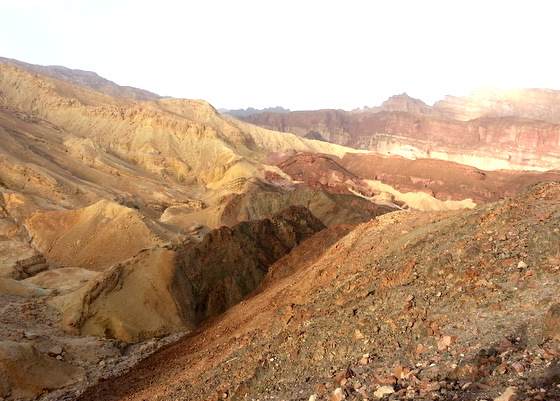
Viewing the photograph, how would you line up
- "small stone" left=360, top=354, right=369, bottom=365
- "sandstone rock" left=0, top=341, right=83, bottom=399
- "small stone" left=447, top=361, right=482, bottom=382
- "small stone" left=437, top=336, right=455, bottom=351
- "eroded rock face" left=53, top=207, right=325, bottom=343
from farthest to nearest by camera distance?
1. "eroded rock face" left=53, top=207, right=325, bottom=343
2. "sandstone rock" left=0, top=341, right=83, bottom=399
3. "small stone" left=360, top=354, right=369, bottom=365
4. "small stone" left=437, top=336, right=455, bottom=351
5. "small stone" left=447, top=361, right=482, bottom=382

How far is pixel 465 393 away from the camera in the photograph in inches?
190

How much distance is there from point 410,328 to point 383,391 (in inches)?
67.6

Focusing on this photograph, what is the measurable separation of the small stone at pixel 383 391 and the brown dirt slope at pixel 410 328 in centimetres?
2

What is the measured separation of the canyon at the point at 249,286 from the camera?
6363 millimetres

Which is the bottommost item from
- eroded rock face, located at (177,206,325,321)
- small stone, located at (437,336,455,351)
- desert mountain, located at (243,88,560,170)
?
eroded rock face, located at (177,206,325,321)

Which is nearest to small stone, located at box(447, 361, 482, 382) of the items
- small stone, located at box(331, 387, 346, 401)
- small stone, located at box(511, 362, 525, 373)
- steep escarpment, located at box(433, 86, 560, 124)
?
small stone, located at box(511, 362, 525, 373)

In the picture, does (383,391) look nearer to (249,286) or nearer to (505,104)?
(249,286)

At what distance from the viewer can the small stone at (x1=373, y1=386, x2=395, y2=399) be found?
5.29 meters

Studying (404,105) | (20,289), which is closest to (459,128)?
(404,105)

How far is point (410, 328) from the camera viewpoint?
6.88 meters

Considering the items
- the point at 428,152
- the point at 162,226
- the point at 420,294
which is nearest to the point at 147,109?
the point at 162,226

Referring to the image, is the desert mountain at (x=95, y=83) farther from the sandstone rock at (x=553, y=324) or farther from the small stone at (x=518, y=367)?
the small stone at (x=518, y=367)

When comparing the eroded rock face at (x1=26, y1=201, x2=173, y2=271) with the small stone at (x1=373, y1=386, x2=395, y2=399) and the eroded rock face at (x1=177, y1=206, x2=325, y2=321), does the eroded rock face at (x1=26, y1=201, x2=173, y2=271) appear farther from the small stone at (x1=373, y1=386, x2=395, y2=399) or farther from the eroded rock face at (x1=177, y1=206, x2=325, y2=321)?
the small stone at (x1=373, y1=386, x2=395, y2=399)

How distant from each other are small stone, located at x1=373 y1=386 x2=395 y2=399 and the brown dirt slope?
0.02 metres
